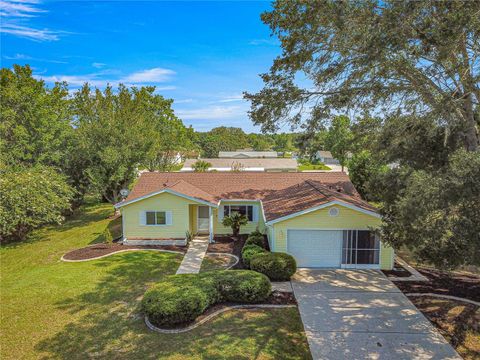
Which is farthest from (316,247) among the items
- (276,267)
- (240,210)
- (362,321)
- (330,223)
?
(240,210)

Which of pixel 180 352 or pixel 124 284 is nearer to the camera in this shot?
pixel 180 352

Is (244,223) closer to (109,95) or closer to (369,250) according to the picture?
(369,250)

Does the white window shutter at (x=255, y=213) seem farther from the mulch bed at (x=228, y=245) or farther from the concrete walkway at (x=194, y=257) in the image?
the concrete walkway at (x=194, y=257)

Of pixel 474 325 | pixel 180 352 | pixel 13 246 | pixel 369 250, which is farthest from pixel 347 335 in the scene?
pixel 13 246

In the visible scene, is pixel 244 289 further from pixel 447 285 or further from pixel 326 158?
pixel 326 158

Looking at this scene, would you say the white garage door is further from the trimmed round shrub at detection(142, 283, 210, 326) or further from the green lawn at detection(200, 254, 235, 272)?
the trimmed round shrub at detection(142, 283, 210, 326)

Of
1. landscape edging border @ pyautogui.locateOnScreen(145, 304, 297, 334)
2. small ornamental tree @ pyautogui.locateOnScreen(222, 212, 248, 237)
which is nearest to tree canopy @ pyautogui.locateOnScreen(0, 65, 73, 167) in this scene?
small ornamental tree @ pyautogui.locateOnScreen(222, 212, 248, 237)

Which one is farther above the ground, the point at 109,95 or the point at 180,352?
the point at 109,95
